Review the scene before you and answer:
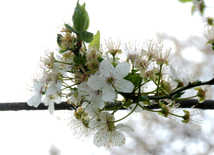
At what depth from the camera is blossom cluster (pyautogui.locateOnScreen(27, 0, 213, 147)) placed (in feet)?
1.74

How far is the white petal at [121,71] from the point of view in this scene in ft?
1.80

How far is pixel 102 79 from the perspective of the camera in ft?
1.70

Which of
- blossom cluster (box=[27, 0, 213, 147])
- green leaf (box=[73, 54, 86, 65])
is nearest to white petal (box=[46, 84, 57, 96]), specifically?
blossom cluster (box=[27, 0, 213, 147])

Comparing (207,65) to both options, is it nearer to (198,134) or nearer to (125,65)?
(198,134)

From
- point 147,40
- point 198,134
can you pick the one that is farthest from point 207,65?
point 147,40

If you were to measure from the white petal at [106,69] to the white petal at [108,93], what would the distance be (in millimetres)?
30

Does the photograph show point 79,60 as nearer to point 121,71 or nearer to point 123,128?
point 121,71

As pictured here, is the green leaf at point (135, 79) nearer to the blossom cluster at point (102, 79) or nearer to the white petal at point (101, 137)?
the blossom cluster at point (102, 79)

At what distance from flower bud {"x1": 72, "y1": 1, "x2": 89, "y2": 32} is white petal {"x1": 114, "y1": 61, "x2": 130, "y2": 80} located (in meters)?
0.14

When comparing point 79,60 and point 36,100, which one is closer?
point 79,60

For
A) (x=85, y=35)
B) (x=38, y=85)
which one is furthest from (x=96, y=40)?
(x=38, y=85)

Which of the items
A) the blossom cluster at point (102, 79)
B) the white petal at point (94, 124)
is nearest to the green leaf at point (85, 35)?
the blossom cluster at point (102, 79)

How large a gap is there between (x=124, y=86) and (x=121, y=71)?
0.15 feet

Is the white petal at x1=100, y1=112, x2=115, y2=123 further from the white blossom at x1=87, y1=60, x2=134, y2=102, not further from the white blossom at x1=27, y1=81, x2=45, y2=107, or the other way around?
the white blossom at x1=27, y1=81, x2=45, y2=107
